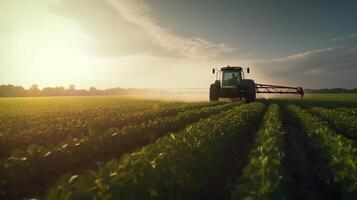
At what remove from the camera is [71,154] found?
10.3m

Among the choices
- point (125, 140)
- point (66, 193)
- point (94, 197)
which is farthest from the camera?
point (125, 140)

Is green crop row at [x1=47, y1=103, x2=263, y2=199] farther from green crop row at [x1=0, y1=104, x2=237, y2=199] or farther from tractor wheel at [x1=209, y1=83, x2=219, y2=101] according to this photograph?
tractor wheel at [x1=209, y1=83, x2=219, y2=101]

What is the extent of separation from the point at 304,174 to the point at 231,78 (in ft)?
78.0

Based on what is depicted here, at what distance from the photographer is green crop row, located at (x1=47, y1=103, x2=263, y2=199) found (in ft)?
17.1

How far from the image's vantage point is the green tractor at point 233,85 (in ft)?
105

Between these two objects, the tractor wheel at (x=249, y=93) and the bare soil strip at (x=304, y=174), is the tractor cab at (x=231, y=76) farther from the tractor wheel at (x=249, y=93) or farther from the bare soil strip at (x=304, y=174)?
the bare soil strip at (x=304, y=174)

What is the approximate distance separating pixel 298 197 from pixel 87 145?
6222mm

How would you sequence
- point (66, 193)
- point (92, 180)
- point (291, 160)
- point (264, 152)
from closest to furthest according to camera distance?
point (66, 193) < point (92, 180) < point (264, 152) < point (291, 160)

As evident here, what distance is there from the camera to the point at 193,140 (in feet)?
31.1

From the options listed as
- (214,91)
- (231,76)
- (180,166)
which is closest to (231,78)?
(231,76)

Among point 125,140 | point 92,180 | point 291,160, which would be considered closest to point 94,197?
point 92,180

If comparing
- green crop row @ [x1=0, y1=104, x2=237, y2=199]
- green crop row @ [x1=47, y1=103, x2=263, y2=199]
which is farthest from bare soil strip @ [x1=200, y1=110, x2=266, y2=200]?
green crop row @ [x1=0, y1=104, x2=237, y2=199]

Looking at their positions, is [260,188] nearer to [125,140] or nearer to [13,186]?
[13,186]

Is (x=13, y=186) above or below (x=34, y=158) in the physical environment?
below
